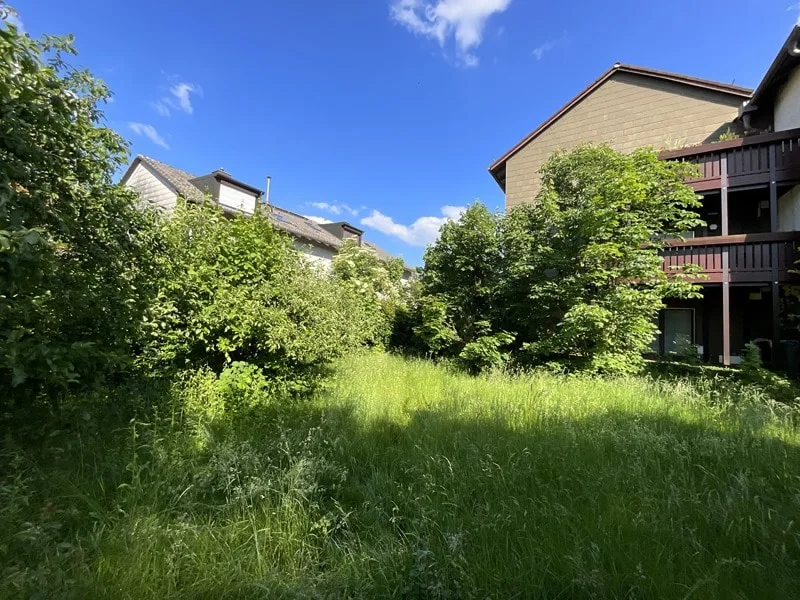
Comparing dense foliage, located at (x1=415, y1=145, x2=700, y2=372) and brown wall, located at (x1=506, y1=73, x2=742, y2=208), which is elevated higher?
brown wall, located at (x1=506, y1=73, x2=742, y2=208)

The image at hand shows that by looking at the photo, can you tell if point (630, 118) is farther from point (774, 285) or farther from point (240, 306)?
point (240, 306)

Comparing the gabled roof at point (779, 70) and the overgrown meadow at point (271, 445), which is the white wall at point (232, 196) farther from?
the gabled roof at point (779, 70)

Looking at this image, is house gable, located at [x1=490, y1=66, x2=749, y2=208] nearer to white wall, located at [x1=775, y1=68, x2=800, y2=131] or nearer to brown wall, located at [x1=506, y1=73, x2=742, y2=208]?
brown wall, located at [x1=506, y1=73, x2=742, y2=208]

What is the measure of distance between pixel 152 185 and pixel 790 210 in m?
23.6

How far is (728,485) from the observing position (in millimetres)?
2852

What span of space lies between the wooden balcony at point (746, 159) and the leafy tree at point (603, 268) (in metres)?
1.91

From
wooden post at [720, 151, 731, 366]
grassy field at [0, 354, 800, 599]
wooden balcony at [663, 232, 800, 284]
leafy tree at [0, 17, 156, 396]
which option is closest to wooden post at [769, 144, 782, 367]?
wooden balcony at [663, 232, 800, 284]

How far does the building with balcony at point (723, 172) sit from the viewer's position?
9.04m

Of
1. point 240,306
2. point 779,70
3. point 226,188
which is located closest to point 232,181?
point 226,188

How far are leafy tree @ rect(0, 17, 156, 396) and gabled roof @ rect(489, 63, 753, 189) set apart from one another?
15.0 m

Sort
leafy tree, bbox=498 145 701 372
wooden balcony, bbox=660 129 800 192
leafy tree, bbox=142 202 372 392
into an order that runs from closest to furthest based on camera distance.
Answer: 1. leafy tree, bbox=142 202 372 392
2. leafy tree, bbox=498 145 701 372
3. wooden balcony, bbox=660 129 800 192

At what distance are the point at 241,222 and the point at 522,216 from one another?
7009mm

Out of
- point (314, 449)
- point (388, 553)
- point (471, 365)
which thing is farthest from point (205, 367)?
point (471, 365)

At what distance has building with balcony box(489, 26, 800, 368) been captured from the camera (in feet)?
29.7
